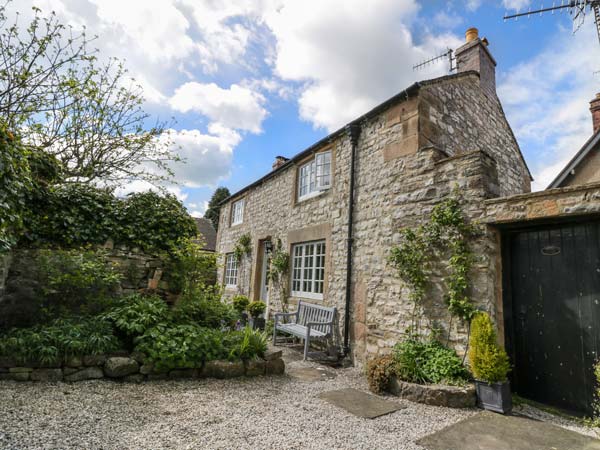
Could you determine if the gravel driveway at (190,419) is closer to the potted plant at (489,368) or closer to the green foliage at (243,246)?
the potted plant at (489,368)

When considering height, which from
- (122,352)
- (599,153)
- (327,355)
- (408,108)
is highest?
(599,153)

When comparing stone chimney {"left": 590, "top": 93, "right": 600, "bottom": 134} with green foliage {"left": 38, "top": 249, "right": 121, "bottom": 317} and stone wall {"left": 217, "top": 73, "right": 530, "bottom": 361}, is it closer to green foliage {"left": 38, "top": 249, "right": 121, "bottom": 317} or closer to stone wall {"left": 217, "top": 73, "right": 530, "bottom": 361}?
stone wall {"left": 217, "top": 73, "right": 530, "bottom": 361}

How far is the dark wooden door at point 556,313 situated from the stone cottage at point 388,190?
1.51 feet

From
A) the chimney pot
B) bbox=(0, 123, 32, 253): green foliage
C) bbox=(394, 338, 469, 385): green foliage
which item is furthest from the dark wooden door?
bbox=(0, 123, 32, 253): green foliage

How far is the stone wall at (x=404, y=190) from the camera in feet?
15.2

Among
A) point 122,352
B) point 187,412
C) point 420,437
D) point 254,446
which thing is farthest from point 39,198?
point 420,437

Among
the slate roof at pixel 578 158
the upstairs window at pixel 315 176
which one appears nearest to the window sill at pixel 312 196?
the upstairs window at pixel 315 176

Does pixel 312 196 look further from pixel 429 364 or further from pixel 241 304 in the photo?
pixel 429 364

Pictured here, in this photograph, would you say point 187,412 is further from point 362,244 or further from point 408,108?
point 408,108

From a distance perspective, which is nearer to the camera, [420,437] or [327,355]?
[420,437]

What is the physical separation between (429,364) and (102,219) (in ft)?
19.3

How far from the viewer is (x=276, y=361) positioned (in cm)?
498

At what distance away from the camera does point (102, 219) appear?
225 inches

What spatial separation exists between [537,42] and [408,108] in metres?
2.22
